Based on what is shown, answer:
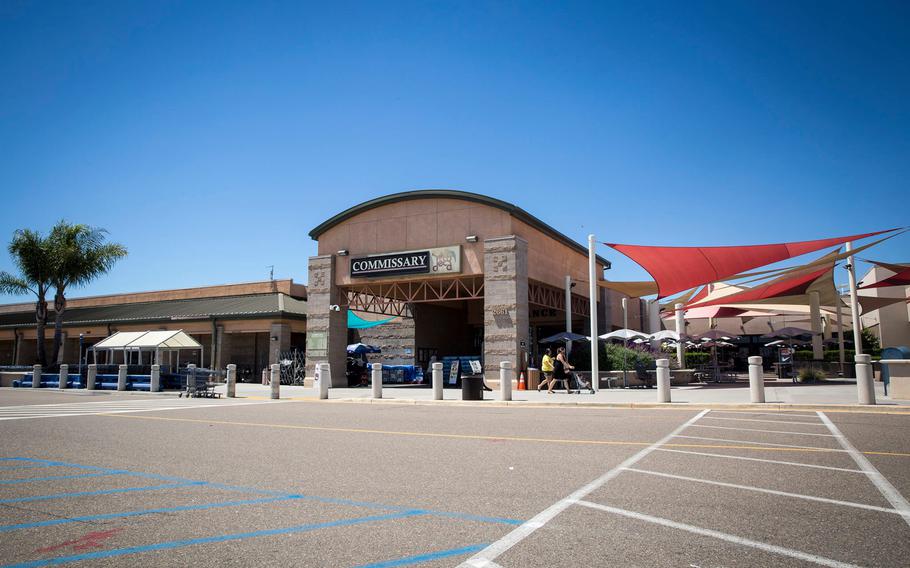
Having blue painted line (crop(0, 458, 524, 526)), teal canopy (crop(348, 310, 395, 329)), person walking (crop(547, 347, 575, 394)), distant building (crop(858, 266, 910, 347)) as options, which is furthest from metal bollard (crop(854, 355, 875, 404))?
distant building (crop(858, 266, 910, 347))

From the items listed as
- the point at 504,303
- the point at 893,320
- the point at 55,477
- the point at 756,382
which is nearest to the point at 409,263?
the point at 504,303

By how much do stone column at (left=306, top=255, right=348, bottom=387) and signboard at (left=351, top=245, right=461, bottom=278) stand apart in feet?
5.00

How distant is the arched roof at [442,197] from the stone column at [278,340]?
7.09m

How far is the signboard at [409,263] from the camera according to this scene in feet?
84.3

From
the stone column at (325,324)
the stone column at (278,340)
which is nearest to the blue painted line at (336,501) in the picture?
the stone column at (325,324)

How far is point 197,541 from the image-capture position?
405 centimetres

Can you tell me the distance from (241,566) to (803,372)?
26.0 m

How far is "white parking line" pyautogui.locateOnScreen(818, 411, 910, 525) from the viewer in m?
4.80

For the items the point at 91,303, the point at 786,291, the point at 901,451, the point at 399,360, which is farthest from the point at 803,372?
the point at 91,303

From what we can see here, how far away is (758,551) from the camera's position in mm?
3736

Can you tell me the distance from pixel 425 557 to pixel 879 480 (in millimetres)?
5015

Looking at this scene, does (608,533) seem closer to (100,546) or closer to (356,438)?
(100,546)

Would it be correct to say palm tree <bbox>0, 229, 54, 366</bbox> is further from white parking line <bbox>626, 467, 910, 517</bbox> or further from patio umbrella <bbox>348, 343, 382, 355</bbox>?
white parking line <bbox>626, 467, 910, 517</bbox>

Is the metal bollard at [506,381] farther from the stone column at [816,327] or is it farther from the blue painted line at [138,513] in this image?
the stone column at [816,327]
